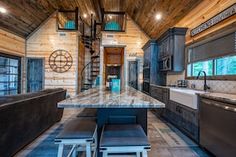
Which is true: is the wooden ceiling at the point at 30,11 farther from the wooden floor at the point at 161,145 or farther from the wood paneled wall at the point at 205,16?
the wood paneled wall at the point at 205,16

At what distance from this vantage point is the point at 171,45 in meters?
4.82

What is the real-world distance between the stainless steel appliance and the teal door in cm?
668

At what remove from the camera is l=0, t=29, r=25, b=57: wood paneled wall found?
18.8 ft

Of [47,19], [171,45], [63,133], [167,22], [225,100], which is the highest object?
[47,19]

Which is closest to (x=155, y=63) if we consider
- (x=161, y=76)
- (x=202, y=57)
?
(x=161, y=76)

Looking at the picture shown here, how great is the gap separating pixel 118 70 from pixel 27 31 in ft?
17.8

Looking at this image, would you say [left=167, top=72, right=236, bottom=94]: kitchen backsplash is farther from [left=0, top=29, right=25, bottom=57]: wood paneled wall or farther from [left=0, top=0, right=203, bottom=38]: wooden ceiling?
[left=0, top=29, right=25, bottom=57]: wood paneled wall

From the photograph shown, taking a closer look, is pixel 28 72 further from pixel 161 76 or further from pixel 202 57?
pixel 202 57

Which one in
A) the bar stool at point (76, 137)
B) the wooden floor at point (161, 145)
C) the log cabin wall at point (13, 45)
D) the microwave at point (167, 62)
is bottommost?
the wooden floor at point (161, 145)

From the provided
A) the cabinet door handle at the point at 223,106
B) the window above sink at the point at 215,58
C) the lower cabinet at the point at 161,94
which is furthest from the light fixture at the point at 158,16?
the cabinet door handle at the point at 223,106

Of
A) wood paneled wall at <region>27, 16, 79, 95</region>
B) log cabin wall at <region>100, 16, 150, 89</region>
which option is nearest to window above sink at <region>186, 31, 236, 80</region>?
log cabin wall at <region>100, 16, 150, 89</region>

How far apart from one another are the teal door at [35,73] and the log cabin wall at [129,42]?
2.65 metres

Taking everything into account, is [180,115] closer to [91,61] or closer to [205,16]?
[205,16]

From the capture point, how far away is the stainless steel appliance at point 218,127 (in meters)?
2.01
